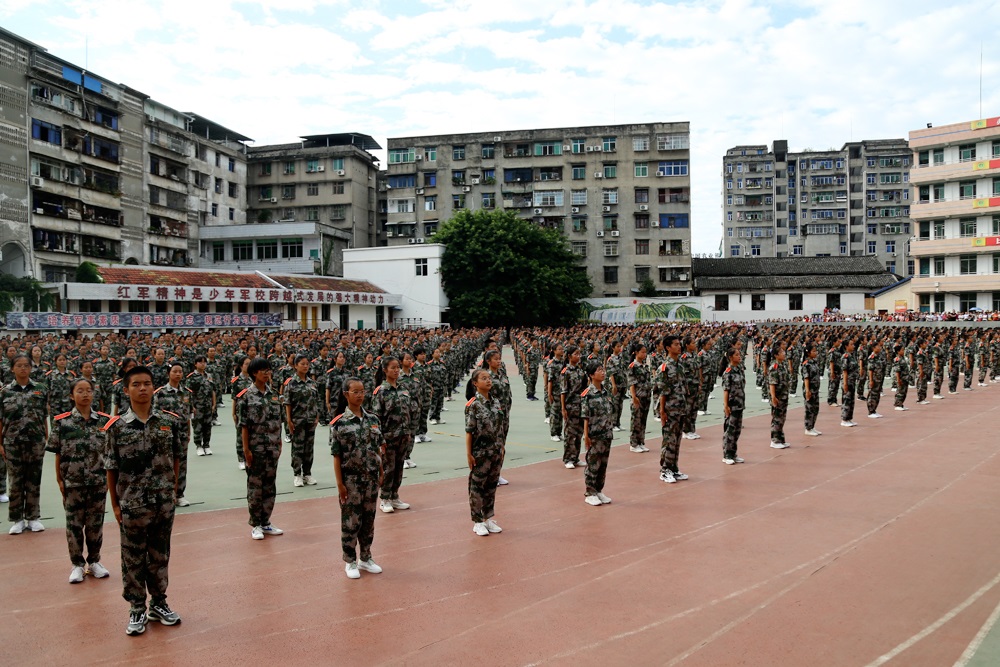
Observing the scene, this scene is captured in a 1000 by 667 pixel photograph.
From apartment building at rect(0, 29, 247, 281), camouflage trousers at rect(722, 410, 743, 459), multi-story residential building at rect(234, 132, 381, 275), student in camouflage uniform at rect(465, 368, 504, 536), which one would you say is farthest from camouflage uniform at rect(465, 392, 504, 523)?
multi-story residential building at rect(234, 132, 381, 275)

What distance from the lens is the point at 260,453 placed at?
668 cm

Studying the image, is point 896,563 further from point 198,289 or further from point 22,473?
point 198,289

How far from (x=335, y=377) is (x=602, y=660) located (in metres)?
6.81

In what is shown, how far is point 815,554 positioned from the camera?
6160 mm

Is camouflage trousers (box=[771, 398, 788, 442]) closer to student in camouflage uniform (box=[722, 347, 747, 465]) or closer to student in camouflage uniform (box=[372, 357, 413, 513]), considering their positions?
student in camouflage uniform (box=[722, 347, 747, 465])

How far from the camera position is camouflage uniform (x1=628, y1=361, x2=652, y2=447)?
33.9ft

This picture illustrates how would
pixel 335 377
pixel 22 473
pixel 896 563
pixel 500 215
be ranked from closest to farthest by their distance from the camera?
pixel 896 563, pixel 22 473, pixel 335 377, pixel 500 215

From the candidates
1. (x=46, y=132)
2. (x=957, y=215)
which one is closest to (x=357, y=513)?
(x=46, y=132)

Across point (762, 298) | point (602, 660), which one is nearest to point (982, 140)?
point (762, 298)

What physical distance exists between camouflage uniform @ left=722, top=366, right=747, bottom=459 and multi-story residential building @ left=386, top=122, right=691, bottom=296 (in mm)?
42249

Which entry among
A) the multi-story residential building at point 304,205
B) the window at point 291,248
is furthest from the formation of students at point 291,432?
the multi-story residential building at point 304,205

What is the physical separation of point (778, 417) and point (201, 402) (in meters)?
8.78

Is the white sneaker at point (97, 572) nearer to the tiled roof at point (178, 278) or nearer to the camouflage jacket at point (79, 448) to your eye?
the camouflage jacket at point (79, 448)

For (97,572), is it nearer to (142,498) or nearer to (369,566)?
(142,498)
